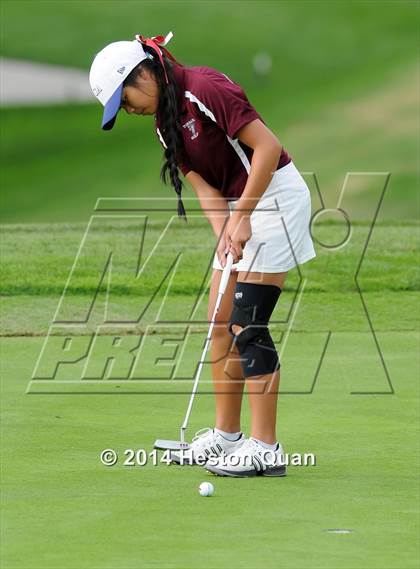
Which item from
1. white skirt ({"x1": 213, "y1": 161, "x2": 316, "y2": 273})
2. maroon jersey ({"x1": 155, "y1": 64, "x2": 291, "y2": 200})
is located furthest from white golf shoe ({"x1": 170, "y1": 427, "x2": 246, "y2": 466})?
maroon jersey ({"x1": 155, "y1": 64, "x2": 291, "y2": 200})

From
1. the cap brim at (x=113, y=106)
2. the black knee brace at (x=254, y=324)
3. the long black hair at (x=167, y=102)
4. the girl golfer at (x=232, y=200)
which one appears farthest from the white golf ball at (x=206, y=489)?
the cap brim at (x=113, y=106)

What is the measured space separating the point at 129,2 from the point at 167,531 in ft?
89.5

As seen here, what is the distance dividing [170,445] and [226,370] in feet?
1.27

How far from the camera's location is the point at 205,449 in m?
6.07

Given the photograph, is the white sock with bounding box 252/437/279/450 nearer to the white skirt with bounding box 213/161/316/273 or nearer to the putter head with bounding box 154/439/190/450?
the putter head with bounding box 154/439/190/450

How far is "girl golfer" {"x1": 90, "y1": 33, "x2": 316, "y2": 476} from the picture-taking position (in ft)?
18.9

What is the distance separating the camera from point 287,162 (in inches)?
239

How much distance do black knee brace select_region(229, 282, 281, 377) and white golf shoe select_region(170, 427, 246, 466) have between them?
0.31 m

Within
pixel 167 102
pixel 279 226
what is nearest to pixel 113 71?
pixel 167 102

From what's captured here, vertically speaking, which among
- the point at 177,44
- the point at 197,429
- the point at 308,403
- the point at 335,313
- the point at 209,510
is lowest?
the point at 209,510

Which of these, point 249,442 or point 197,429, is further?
point 197,429

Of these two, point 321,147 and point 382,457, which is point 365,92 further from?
point 382,457

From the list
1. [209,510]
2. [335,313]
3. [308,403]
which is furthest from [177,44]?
[209,510]

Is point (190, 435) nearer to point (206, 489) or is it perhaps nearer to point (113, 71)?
point (206, 489)
